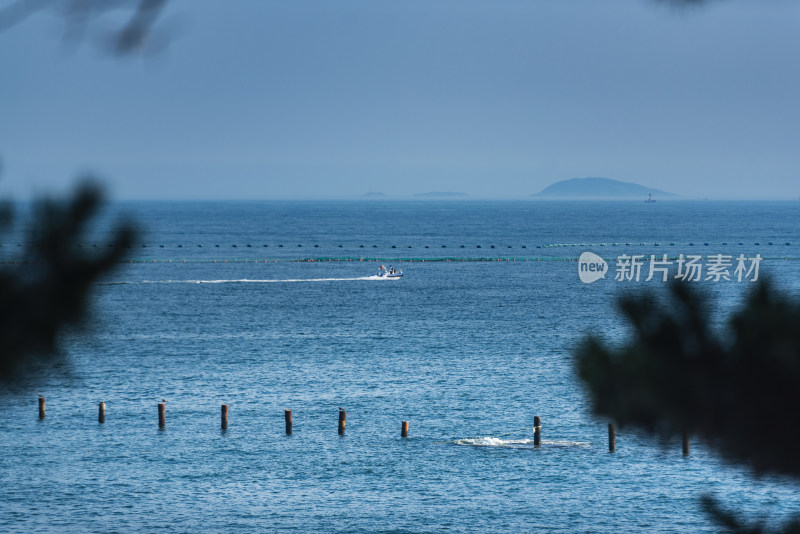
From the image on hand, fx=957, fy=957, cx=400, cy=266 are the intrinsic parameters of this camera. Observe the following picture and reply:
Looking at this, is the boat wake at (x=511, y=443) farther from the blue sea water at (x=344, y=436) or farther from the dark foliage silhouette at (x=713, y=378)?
the dark foliage silhouette at (x=713, y=378)

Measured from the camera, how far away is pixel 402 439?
45188mm

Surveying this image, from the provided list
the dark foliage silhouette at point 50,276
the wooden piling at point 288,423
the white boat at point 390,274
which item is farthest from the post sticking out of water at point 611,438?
the white boat at point 390,274

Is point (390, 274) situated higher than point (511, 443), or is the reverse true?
point (390, 274)

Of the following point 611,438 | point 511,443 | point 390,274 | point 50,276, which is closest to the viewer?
point 50,276

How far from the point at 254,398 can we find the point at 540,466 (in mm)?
19136

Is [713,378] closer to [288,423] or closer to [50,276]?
[50,276]

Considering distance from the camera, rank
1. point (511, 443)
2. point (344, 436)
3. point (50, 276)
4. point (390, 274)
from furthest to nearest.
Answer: point (390, 274), point (344, 436), point (511, 443), point (50, 276)

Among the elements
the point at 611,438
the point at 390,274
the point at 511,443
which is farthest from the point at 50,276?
the point at 390,274

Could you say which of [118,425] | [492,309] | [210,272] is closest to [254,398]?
[118,425]

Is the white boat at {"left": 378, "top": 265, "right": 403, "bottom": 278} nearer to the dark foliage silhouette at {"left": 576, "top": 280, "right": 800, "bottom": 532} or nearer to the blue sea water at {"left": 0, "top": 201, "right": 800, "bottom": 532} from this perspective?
the blue sea water at {"left": 0, "top": 201, "right": 800, "bottom": 532}

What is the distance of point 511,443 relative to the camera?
147ft

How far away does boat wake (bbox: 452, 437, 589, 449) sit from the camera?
4431 centimetres

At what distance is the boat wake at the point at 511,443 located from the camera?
44.3 meters

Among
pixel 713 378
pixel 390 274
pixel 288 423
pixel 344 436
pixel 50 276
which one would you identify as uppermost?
pixel 50 276
